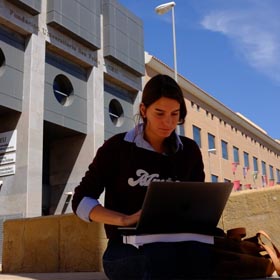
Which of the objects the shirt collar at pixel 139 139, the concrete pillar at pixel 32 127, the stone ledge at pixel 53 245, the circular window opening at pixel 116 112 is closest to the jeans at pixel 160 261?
the shirt collar at pixel 139 139

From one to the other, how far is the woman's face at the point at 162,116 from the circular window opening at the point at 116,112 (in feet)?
82.2

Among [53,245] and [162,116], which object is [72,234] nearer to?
[53,245]

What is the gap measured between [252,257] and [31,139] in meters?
19.0

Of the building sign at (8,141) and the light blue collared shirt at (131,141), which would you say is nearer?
the light blue collared shirt at (131,141)

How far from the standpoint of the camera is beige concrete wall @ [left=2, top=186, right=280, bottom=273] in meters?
4.98

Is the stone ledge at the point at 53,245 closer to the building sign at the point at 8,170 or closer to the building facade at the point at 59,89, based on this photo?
the building facade at the point at 59,89

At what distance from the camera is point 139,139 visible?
91.3 inches

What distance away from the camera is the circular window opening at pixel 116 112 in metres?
27.4

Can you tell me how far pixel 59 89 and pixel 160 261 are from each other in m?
22.6

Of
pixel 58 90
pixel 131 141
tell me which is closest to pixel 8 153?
pixel 58 90

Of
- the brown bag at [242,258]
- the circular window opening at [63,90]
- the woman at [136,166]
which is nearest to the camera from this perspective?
the woman at [136,166]

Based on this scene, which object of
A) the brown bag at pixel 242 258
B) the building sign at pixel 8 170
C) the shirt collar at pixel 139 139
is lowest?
the brown bag at pixel 242 258

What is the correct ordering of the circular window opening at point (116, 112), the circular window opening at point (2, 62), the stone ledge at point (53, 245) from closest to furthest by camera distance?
the stone ledge at point (53, 245), the circular window opening at point (2, 62), the circular window opening at point (116, 112)

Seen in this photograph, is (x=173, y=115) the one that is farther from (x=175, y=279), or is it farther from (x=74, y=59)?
(x=74, y=59)
